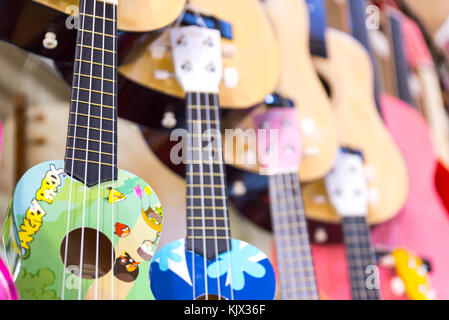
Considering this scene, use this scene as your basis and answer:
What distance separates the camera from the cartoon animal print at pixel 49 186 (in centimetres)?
80

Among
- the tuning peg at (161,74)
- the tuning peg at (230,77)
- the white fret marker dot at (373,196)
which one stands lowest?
the white fret marker dot at (373,196)

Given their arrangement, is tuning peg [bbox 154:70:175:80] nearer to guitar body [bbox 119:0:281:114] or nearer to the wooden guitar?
guitar body [bbox 119:0:281:114]

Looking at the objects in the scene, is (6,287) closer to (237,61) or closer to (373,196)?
(237,61)

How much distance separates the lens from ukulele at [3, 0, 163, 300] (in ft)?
2.50

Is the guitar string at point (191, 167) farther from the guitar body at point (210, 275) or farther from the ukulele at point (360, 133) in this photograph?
the ukulele at point (360, 133)

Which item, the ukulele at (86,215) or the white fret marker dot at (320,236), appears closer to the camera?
the ukulele at (86,215)

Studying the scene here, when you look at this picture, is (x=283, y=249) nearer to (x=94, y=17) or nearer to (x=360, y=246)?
(x=360, y=246)

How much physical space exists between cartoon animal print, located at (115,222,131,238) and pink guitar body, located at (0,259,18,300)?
0.54ft

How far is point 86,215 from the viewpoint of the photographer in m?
0.82

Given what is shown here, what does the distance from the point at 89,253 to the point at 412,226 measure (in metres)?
1.03

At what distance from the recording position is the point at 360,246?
1.30 metres

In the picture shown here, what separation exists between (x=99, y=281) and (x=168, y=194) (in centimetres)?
42

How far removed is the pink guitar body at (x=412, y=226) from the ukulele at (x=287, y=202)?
0.87 ft

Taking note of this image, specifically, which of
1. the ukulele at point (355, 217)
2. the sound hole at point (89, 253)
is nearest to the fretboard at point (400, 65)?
the ukulele at point (355, 217)
